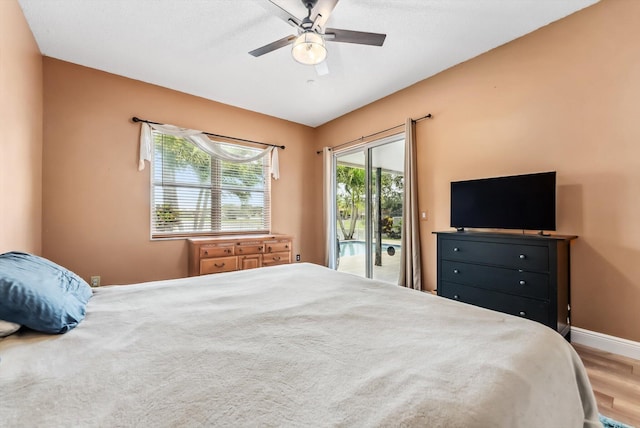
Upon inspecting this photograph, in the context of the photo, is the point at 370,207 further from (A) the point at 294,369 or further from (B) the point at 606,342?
(A) the point at 294,369

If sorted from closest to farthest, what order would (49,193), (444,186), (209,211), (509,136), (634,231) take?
(634,231) → (509,136) → (49,193) → (444,186) → (209,211)

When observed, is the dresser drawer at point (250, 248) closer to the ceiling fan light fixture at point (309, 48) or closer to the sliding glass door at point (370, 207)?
the sliding glass door at point (370, 207)

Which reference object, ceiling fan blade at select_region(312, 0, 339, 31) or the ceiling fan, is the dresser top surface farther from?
ceiling fan blade at select_region(312, 0, 339, 31)

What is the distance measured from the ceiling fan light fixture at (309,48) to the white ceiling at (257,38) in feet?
1.34

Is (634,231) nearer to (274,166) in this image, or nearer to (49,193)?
(274,166)

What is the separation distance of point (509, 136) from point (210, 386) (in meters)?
3.31

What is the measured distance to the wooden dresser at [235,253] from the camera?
3.57m

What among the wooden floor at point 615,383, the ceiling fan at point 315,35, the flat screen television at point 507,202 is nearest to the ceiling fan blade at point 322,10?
the ceiling fan at point 315,35

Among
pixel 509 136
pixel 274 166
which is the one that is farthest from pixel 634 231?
pixel 274 166

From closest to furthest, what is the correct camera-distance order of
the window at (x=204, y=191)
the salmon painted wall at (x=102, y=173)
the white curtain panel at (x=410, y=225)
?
the salmon painted wall at (x=102, y=173) < the white curtain panel at (x=410, y=225) < the window at (x=204, y=191)

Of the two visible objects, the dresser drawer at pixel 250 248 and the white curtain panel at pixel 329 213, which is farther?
the white curtain panel at pixel 329 213

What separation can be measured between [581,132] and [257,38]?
3115mm

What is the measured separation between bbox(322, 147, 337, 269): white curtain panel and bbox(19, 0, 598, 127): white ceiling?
1.36 metres

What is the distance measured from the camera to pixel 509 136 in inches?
110
